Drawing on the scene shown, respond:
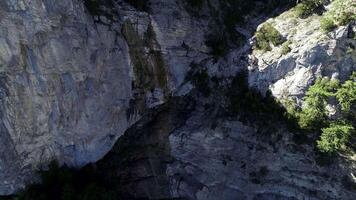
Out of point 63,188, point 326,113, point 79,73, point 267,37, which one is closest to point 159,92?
point 79,73

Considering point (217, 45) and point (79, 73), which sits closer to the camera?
point (79, 73)

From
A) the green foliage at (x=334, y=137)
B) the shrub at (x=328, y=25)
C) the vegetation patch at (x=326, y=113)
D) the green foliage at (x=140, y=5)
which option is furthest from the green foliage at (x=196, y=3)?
the green foliage at (x=334, y=137)

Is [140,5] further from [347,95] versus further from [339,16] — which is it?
[347,95]

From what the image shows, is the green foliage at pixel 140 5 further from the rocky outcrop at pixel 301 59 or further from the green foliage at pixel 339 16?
the green foliage at pixel 339 16

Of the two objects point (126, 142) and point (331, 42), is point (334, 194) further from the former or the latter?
point (126, 142)

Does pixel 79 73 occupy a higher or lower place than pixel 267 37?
lower

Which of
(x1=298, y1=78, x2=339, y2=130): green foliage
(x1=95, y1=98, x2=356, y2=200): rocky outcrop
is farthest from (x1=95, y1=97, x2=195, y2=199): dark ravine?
(x1=298, y1=78, x2=339, y2=130): green foliage

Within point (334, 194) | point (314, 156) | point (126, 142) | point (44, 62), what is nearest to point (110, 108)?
point (126, 142)
